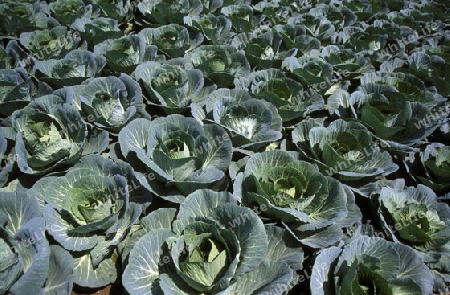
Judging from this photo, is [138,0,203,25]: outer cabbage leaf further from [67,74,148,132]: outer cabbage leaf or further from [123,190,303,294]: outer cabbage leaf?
[123,190,303,294]: outer cabbage leaf

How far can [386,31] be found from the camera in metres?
6.64

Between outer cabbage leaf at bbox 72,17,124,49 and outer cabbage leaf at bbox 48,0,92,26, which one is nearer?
outer cabbage leaf at bbox 72,17,124,49

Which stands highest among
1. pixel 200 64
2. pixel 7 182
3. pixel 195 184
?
pixel 200 64

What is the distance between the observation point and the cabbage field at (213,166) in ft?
9.43

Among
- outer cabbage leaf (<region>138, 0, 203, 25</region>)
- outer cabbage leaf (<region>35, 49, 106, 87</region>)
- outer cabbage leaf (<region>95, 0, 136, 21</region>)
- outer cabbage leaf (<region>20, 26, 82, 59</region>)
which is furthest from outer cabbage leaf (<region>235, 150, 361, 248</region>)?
outer cabbage leaf (<region>95, 0, 136, 21</region>)

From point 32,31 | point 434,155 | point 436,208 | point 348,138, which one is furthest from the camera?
point 32,31

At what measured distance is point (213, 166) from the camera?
3.81 meters

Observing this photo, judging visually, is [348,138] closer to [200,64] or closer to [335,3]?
[200,64]

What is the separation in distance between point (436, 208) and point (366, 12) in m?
5.22

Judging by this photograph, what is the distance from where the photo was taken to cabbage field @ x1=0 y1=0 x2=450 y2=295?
9.43ft

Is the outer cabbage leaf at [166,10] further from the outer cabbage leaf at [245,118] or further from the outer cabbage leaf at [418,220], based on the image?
the outer cabbage leaf at [418,220]

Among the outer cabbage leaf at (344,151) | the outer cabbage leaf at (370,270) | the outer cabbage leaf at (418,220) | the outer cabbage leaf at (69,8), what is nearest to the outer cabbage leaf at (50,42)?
the outer cabbage leaf at (69,8)

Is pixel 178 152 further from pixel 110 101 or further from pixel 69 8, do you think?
pixel 69 8

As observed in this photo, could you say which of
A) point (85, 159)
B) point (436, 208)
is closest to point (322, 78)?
point (436, 208)
